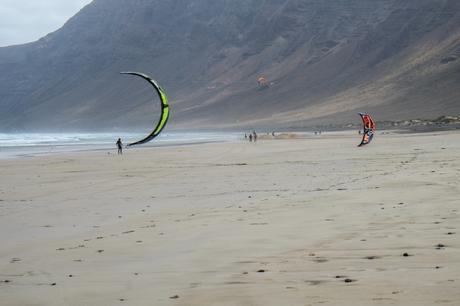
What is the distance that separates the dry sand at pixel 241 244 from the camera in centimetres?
581

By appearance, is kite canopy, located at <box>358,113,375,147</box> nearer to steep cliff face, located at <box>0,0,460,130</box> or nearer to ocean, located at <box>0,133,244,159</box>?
ocean, located at <box>0,133,244,159</box>

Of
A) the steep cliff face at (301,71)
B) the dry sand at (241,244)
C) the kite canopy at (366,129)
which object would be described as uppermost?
the steep cliff face at (301,71)

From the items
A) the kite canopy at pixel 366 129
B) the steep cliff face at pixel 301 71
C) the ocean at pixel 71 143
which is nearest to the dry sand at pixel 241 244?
the kite canopy at pixel 366 129

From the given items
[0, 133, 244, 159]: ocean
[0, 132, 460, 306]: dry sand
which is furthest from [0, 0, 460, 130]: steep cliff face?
[0, 132, 460, 306]: dry sand

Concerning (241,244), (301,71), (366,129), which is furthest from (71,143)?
(301,71)

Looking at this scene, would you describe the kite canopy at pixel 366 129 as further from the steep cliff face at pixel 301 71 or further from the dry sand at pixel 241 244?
the steep cliff face at pixel 301 71

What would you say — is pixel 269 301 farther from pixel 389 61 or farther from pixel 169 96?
pixel 169 96

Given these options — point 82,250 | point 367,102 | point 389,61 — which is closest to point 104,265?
point 82,250

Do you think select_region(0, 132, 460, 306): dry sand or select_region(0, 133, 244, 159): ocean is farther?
select_region(0, 133, 244, 159): ocean

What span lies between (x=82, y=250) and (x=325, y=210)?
393 centimetres

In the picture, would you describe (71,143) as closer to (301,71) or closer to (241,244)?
(241,244)

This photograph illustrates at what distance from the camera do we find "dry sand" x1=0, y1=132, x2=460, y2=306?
19.1 feet

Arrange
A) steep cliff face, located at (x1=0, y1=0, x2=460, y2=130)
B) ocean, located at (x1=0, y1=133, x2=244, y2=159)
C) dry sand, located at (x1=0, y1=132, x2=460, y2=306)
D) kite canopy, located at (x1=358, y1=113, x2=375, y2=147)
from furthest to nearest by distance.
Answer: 1. steep cliff face, located at (x1=0, y1=0, x2=460, y2=130)
2. ocean, located at (x1=0, y1=133, x2=244, y2=159)
3. kite canopy, located at (x1=358, y1=113, x2=375, y2=147)
4. dry sand, located at (x1=0, y1=132, x2=460, y2=306)

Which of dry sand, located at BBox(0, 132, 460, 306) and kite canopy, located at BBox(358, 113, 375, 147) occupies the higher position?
kite canopy, located at BBox(358, 113, 375, 147)
